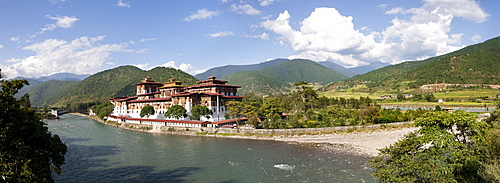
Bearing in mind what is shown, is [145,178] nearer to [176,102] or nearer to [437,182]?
[437,182]

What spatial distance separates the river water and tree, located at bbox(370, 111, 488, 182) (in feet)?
32.4

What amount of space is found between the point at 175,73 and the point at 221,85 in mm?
108679

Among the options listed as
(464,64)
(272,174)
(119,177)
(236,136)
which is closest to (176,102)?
(236,136)

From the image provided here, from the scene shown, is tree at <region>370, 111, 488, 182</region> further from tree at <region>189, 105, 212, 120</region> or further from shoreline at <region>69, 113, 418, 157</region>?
tree at <region>189, 105, 212, 120</region>

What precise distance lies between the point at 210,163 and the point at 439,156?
76.6 ft

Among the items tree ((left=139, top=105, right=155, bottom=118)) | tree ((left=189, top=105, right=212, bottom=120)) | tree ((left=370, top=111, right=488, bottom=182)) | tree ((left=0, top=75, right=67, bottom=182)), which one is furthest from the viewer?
tree ((left=139, top=105, right=155, bottom=118))

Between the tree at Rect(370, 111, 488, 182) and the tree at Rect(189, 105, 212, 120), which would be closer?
the tree at Rect(370, 111, 488, 182)

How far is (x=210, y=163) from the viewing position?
3133cm

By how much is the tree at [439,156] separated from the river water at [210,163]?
32.4 ft

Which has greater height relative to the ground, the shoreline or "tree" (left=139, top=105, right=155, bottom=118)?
"tree" (left=139, top=105, right=155, bottom=118)

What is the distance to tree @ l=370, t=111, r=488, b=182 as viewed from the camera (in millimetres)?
13703

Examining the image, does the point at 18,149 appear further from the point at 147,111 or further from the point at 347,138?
the point at 147,111

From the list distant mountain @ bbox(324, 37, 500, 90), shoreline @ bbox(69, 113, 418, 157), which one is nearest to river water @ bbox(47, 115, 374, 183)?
shoreline @ bbox(69, 113, 418, 157)

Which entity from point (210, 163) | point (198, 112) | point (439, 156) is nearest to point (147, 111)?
point (198, 112)
